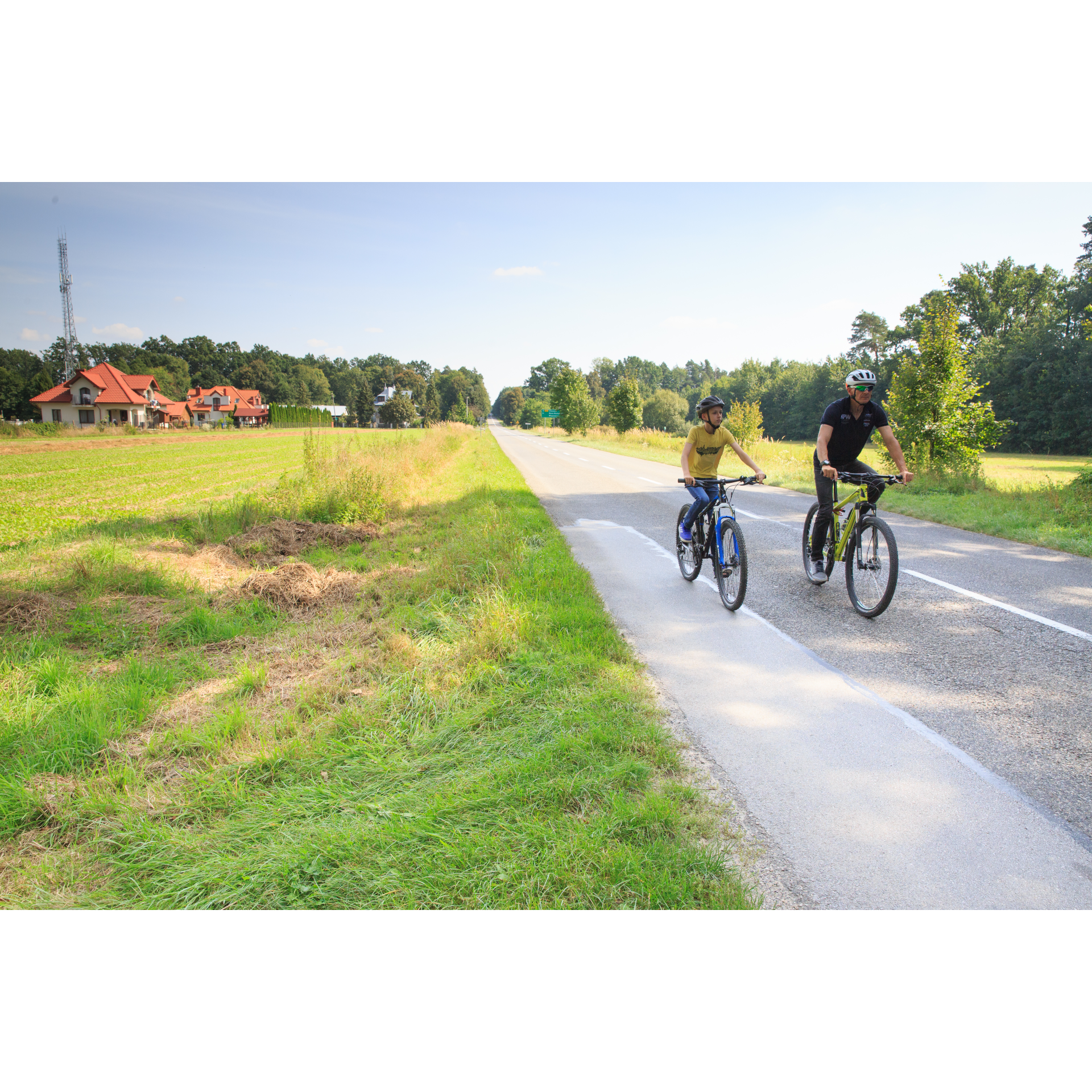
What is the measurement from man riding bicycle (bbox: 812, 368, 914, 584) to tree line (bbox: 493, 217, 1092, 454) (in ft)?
26.8

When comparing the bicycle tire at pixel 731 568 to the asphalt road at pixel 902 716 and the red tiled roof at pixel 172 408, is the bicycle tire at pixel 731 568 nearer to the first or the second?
the asphalt road at pixel 902 716

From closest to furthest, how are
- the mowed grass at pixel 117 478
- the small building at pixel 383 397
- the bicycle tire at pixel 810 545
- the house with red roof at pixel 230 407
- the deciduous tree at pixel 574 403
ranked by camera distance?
the bicycle tire at pixel 810 545, the mowed grass at pixel 117 478, the house with red roof at pixel 230 407, the small building at pixel 383 397, the deciduous tree at pixel 574 403

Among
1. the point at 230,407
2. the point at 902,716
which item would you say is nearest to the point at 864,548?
the point at 902,716

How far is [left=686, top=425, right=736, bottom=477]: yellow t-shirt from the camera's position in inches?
276

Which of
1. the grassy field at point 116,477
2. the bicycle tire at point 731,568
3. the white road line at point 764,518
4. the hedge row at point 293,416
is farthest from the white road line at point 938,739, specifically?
the hedge row at point 293,416

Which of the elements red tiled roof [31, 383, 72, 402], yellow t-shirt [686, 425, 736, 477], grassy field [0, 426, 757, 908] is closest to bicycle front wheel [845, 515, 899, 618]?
yellow t-shirt [686, 425, 736, 477]

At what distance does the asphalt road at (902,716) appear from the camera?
255 cm

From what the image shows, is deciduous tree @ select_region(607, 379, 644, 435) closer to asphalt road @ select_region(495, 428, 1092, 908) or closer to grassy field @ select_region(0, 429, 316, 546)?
grassy field @ select_region(0, 429, 316, 546)

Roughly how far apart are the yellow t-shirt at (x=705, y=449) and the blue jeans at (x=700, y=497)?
24 centimetres

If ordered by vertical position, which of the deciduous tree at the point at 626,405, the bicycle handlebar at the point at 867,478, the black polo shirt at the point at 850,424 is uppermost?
the deciduous tree at the point at 626,405

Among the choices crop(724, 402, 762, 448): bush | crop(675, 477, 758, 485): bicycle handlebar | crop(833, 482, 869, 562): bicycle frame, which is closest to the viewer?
crop(833, 482, 869, 562): bicycle frame

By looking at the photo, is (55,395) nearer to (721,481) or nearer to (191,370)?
(191,370)

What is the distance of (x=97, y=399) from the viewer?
32.6ft

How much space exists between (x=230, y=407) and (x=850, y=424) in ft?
72.0
